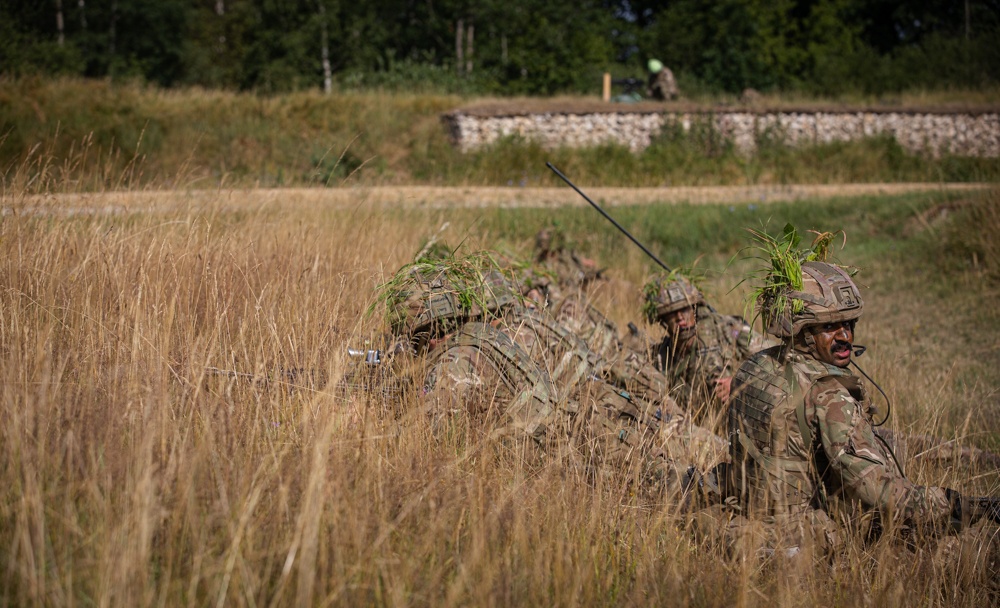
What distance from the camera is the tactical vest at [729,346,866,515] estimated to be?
360 centimetres

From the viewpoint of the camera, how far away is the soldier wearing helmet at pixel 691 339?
19.2 feet

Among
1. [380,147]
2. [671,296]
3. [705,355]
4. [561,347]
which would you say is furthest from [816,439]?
[380,147]

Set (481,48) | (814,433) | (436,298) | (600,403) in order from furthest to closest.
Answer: (481,48) → (600,403) → (436,298) → (814,433)

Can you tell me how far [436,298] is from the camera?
4.39 m

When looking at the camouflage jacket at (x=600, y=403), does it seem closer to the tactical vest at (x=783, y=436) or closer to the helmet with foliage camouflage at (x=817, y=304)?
the tactical vest at (x=783, y=436)

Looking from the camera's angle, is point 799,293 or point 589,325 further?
point 589,325

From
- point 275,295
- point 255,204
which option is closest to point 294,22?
point 255,204

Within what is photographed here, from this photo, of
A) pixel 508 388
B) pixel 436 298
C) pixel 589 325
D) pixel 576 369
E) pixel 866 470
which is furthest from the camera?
pixel 589 325

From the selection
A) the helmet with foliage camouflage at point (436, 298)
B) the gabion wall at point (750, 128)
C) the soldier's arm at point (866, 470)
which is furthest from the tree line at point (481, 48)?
the soldier's arm at point (866, 470)

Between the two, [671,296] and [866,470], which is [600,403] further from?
[671,296]

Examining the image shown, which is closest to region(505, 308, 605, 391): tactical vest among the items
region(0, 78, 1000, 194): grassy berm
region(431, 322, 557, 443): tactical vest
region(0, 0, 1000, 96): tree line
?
region(431, 322, 557, 443): tactical vest

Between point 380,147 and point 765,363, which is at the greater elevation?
point 765,363

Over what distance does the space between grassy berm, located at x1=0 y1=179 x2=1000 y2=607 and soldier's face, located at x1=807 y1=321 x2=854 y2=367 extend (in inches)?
29.4

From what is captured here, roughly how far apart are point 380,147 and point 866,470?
14542 mm
